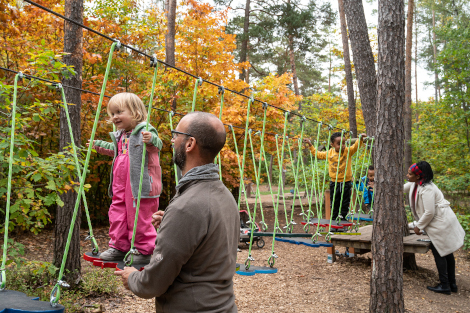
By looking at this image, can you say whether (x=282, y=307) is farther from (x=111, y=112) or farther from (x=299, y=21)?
(x=299, y=21)

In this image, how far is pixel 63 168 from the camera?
2801 mm

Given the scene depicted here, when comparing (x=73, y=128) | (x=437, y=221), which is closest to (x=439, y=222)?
(x=437, y=221)

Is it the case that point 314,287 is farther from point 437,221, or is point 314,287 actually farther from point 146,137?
point 146,137

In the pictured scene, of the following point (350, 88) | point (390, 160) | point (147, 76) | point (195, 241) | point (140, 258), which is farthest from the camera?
point (350, 88)

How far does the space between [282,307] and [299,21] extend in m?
10.2

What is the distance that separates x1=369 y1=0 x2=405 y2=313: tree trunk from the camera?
11.9 ft

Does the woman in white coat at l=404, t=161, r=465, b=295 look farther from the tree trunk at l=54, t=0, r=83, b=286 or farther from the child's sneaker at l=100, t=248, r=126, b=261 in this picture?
the tree trunk at l=54, t=0, r=83, b=286

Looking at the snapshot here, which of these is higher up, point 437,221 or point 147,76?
point 147,76

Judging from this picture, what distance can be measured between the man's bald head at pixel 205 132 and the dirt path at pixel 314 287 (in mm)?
2996

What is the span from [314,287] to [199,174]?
4.11 meters

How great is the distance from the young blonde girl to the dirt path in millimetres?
1966

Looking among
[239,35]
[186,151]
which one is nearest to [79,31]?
[186,151]

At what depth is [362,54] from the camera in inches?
210

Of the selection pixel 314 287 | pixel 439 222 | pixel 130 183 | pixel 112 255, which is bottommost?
pixel 314 287
